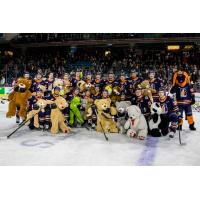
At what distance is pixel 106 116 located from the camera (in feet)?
12.5

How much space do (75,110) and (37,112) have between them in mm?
480

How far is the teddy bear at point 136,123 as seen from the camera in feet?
11.5

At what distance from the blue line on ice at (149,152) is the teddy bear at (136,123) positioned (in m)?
0.12

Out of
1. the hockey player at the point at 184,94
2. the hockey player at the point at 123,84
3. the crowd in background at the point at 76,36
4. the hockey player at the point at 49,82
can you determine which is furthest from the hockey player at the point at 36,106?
the hockey player at the point at 184,94

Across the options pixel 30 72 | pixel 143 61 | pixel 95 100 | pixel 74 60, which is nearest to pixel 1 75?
pixel 30 72

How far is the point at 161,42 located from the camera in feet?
Answer: 12.3

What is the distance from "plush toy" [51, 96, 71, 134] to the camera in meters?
3.76

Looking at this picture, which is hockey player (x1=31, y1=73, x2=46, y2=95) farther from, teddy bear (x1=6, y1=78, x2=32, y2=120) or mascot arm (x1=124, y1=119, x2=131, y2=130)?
mascot arm (x1=124, y1=119, x2=131, y2=130)

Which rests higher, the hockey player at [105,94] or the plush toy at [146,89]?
the plush toy at [146,89]

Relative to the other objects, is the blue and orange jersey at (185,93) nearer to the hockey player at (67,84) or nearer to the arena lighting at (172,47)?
the arena lighting at (172,47)

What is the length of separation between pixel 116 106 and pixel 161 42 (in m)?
0.94

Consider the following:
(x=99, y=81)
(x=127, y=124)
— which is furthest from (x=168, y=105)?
(x=99, y=81)

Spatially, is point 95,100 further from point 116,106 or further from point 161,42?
point 161,42

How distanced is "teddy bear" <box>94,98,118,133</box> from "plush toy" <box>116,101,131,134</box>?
0.16ft
